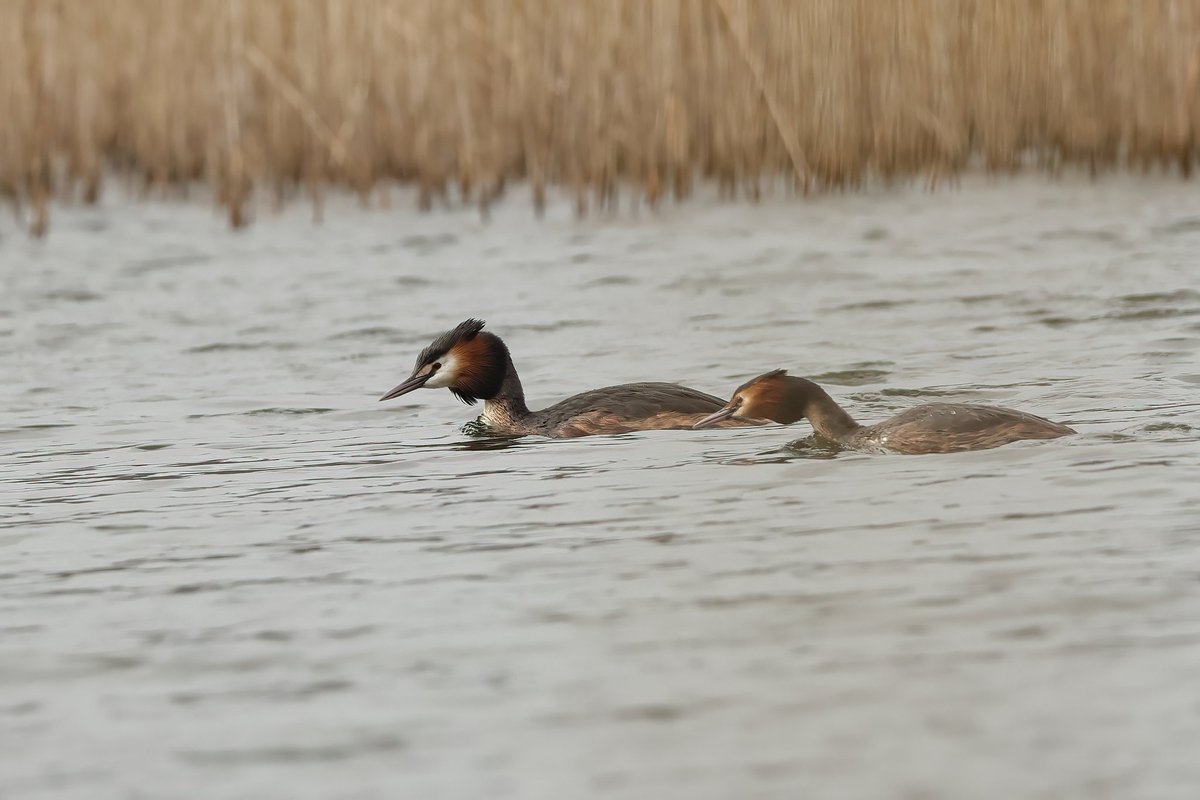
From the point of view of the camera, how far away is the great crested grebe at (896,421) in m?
5.86

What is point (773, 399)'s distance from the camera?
255 inches

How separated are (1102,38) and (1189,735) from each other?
9832 mm

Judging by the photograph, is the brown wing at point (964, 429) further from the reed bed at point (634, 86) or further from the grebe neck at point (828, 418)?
the reed bed at point (634, 86)

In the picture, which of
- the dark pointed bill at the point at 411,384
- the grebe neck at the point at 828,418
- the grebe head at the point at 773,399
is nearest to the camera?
the grebe neck at the point at 828,418

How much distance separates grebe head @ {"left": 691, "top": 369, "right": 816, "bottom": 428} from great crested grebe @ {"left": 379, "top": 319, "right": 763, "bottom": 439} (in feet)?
0.43

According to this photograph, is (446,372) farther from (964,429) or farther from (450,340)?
(964,429)

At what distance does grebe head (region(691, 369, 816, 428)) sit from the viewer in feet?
21.2

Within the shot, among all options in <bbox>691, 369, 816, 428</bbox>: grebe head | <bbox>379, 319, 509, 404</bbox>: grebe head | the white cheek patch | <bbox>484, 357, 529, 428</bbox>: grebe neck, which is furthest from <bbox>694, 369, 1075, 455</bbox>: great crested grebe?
the white cheek patch

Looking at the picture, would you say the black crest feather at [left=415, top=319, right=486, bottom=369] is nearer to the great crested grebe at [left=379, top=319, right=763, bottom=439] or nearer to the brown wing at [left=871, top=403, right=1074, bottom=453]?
the great crested grebe at [left=379, top=319, right=763, bottom=439]

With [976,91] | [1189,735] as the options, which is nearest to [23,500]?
[1189,735]

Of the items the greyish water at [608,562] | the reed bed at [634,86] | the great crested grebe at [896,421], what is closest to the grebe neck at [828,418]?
the great crested grebe at [896,421]

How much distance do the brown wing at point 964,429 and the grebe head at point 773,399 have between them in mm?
489

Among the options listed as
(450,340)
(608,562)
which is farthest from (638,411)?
(608,562)

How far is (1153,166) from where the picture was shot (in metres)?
12.9
